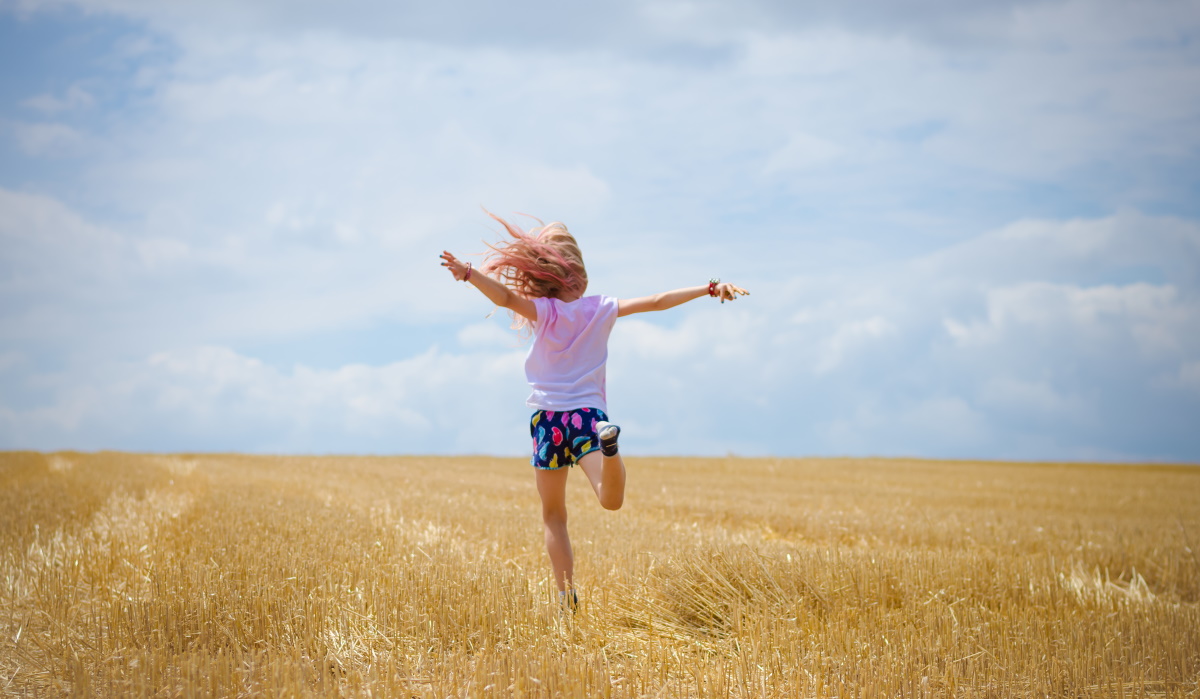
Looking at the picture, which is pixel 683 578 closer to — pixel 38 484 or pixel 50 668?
pixel 50 668

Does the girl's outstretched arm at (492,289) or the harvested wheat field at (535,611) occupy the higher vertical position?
the girl's outstretched arm at (492,289)

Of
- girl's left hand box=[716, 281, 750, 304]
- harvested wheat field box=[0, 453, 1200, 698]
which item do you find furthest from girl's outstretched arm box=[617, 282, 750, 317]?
harvested wheat field box=[0, 453, 1200, 698]

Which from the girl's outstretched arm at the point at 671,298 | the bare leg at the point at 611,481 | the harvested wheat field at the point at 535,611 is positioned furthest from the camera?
the girl's outstretched arm at the point at 671,298

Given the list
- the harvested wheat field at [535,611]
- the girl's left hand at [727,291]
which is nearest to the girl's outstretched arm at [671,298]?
the girl's left hand at [727,291]

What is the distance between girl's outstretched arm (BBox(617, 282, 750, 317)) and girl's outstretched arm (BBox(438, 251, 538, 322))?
0.54m

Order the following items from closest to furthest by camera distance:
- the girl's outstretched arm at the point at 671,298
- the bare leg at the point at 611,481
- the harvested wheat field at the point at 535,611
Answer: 1. the harvested wheat field at the point at 535,611
2. the bare leg at the point at 611,481
3. the girl's outstretched arm at the point at 671,298

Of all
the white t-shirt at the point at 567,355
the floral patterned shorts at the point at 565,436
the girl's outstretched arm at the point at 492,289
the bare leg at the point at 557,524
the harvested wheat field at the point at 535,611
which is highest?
the girl's outstretched arm at the point at 492,289

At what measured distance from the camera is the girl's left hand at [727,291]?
4.35 meters

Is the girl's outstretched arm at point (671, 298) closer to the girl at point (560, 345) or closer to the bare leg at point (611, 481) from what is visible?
the girl at point (560, 345)

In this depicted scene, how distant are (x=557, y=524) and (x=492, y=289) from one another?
1430 millimetres

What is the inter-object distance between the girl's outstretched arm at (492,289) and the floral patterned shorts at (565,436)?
581 millimetres

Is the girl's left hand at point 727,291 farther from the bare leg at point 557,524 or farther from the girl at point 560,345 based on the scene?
the bare leg at point 557,524

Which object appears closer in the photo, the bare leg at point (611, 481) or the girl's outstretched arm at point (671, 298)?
the bare leg at point (611, 481)

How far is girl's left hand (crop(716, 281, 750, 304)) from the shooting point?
4.35 meters
